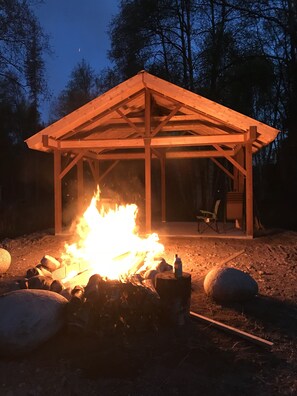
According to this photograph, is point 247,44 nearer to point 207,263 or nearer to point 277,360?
point 207,263

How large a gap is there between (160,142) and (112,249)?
3441 mm

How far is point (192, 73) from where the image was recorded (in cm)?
1794

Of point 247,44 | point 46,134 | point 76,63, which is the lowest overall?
point 46,134

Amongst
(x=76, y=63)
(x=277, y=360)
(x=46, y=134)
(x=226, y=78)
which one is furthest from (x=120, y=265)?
(x=76, y=63)

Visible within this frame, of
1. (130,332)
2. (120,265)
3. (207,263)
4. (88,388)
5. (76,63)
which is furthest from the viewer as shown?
(76,63)

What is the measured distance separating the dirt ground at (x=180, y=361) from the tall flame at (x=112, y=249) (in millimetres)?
1341

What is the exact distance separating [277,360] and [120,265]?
3.07 meters

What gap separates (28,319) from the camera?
359 cm

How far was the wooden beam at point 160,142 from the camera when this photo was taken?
9.01 meters

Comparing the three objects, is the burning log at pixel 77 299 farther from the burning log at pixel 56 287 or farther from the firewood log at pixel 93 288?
the burning log at pixel 56 287

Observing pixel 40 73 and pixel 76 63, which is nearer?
pixel 40 73

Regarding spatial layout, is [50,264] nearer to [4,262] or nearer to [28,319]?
[4,262]

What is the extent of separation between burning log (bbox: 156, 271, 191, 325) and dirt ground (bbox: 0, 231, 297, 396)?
0.42ft

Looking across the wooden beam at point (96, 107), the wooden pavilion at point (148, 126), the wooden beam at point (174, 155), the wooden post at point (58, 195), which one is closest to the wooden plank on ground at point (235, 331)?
the wooden pavilion at point (148, 126)
